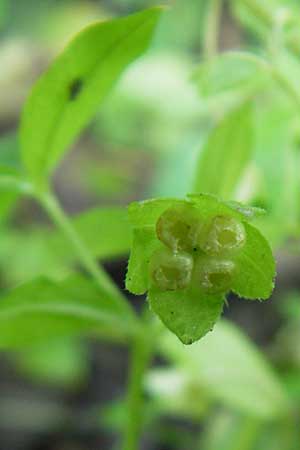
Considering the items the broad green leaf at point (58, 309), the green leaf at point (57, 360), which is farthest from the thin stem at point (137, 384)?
the green leaf at point (57, 360)

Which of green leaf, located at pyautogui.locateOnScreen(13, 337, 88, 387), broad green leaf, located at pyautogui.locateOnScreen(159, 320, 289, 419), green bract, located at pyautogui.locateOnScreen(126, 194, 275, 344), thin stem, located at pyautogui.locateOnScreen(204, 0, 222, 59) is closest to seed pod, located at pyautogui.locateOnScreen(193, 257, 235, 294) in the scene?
green bract, located at pyautogui.locateOnScreen(126, 194, 275, 344)

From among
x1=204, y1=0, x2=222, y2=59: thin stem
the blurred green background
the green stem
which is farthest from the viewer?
x1=204, y1=0, x2=222, y2=59: thin stem

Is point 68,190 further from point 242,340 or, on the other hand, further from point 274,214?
point 274,214

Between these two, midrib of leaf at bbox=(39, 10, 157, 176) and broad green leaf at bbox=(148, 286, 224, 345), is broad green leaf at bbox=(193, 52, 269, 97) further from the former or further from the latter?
broad green leaf at bbox=(148, 286, 224, 345)

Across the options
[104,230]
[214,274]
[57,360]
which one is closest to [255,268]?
[214,274]

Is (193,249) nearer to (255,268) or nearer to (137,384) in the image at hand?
(255,268)

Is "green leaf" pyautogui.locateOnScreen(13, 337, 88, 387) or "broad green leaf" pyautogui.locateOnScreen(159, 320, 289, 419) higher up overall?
"broad green leaf" pyautogui.locateOnScreen(159, 320, 289, 419)

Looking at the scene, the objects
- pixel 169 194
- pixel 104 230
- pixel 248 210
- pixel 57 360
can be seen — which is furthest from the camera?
pixel 57 360

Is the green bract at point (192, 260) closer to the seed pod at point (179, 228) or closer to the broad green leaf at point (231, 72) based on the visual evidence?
the seed pod at point (179, 228)
